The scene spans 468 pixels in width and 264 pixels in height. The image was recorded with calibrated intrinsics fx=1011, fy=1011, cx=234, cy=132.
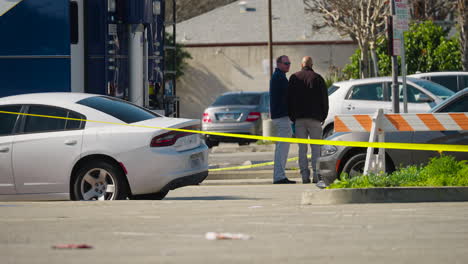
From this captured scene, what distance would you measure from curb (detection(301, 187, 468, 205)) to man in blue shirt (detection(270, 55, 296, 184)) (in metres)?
3.67

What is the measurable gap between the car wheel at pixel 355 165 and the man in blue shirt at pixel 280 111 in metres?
1.48

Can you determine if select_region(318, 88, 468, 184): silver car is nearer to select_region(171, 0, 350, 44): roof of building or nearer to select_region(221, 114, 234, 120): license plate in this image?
select_region(221, 114, 234, 120): license plate

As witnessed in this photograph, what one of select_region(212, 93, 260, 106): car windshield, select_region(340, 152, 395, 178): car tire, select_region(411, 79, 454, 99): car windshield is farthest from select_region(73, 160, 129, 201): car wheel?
select_region(212, 93, 260, 106): car windshield

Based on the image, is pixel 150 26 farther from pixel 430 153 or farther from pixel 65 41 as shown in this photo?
pixel 430 153

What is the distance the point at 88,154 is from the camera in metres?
11.4

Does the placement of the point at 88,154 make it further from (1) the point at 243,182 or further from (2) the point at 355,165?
(1) the point at 243,182

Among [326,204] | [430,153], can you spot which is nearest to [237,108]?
[430,153]

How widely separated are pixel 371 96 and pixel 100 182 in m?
9.63

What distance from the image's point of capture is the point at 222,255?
715cm

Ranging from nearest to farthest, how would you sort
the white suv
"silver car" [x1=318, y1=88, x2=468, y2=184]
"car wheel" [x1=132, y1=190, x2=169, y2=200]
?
"car wheel" [x1=132, y1=190, x2=169, y2=200] < "silver car" [x1=318, y1=88, x2=468, y2=184] < the white suv

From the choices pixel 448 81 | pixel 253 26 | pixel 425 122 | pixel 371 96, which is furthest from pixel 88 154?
pixel 253 26

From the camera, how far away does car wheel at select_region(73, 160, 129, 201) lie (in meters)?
11.4

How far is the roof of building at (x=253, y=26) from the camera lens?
2175 inches

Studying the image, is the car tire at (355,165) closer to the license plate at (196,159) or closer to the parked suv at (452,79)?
the license plate at (196,159)
